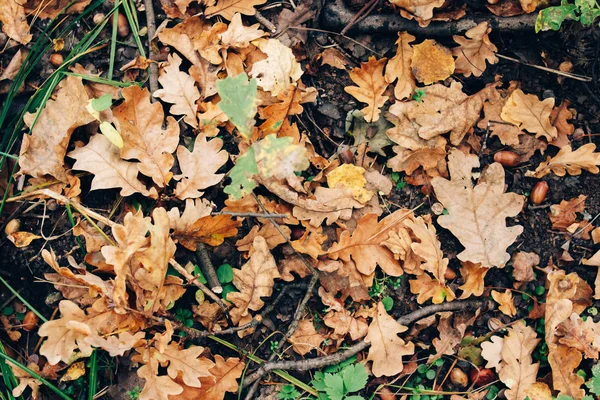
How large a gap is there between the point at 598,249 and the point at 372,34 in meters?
1.57

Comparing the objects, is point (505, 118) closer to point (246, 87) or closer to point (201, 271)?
point (246, 87)

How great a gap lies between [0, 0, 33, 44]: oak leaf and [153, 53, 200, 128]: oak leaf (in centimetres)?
76

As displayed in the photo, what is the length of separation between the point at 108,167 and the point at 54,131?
32 cm

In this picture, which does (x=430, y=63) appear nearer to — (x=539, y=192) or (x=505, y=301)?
(x=539, y=192)

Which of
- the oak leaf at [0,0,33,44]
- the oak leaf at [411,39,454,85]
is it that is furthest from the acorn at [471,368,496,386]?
the oak leaf at [0,0,33,44]

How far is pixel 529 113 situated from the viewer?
272 centimetres

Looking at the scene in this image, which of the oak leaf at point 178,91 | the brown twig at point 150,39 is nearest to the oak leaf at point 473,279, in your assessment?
the oak leaf at point 178,91

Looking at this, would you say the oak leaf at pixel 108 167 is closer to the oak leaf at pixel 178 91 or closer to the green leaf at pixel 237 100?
the oak leaf at pixel 178 91

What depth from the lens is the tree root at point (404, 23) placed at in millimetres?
2674

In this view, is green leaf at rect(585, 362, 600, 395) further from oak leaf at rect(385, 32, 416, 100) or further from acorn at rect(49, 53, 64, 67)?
acorn at rect(49, 53, 64, 67)

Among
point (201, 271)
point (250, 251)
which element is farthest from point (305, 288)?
point (201, 271)

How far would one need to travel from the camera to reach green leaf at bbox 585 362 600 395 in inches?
98.3

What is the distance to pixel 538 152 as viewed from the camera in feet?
9.04

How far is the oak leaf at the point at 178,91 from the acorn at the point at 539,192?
1708mm
